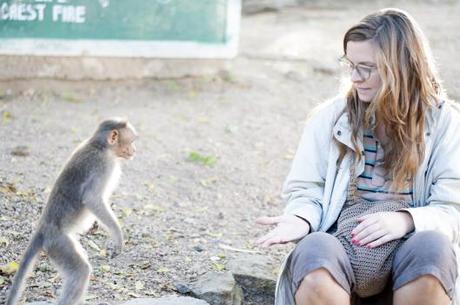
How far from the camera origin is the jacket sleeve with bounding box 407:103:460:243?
3660 millimetres

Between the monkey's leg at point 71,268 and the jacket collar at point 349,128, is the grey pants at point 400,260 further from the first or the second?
the monkey's leg at point 71,268

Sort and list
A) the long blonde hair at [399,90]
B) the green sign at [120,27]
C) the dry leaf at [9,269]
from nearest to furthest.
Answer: the long blonde hair at [399,90] → the dry leaf at [9,269] → the green sign at [120,27]

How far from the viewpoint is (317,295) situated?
3.45m

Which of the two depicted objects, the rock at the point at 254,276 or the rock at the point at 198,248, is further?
the rock at the point at 198,248

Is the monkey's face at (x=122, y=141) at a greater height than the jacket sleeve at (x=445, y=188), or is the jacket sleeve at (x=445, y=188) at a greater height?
the jacket sleeve at (x=445, y=188)

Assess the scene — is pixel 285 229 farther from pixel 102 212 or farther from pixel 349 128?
pixel 102 212

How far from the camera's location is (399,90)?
12.3 feet

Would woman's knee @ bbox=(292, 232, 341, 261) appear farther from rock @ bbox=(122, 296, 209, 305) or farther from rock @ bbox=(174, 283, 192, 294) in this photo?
rock @ bbox=(174, 283, 192, 294)

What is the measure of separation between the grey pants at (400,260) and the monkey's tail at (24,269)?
4.07ft

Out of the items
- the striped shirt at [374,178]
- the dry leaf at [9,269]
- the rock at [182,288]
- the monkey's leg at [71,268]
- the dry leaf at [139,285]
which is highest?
the striped shirt at [374,178]

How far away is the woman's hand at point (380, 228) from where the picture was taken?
3.60 metres

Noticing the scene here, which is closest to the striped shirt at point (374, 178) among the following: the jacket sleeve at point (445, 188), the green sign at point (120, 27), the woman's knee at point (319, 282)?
the jacket sleeve at point (445, 188)

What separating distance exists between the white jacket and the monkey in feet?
3.18

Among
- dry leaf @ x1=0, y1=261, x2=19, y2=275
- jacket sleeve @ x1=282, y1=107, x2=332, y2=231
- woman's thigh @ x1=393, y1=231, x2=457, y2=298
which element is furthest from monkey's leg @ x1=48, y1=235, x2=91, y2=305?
woman's thigh @ x1=393, y1=231, x2=457, y2=298
